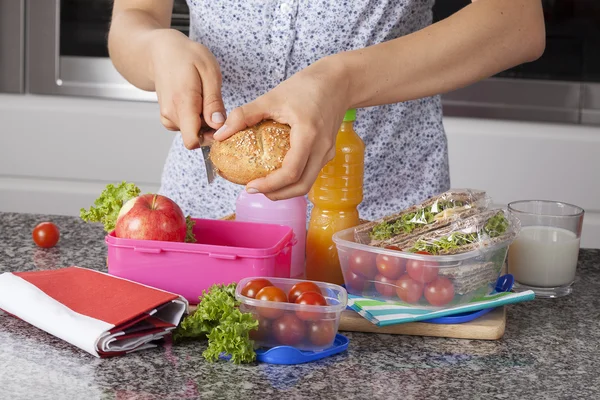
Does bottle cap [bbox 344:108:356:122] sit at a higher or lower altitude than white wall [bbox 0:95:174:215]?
higher

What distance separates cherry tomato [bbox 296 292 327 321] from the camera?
3.41ft

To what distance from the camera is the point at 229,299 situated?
106 cm

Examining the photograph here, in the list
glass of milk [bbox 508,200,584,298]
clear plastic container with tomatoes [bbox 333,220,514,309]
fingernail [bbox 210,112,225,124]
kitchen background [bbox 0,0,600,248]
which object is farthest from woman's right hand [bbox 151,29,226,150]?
kitchen background [bbox 0,0,600,248]

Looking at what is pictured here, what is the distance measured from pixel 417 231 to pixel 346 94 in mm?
204

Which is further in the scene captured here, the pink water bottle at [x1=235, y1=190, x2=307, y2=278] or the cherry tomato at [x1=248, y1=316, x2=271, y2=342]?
the pink water bottle at [x1=235, y1=190, x2=307, y2=278]

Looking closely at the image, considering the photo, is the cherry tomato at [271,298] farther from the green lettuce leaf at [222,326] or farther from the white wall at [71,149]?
the white wall at [71,149]

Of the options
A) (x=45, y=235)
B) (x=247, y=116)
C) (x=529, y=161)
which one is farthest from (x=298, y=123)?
(x=529, y=161)

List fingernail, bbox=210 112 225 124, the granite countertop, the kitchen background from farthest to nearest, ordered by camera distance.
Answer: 1. the kitchen background
2. fingernail, bbox=210 112 225 124
3. the granite countertop

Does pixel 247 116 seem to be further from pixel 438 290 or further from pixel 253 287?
pixel 438 290

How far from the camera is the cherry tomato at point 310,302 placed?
1039mm

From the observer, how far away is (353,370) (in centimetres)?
103

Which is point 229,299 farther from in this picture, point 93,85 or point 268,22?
point 93,85

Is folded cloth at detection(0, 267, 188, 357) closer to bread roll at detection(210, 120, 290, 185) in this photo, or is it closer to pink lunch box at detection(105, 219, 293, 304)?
pink lunch box at detection(105, 219, 293, 304)

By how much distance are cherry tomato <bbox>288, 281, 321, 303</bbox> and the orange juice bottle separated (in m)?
0.20
